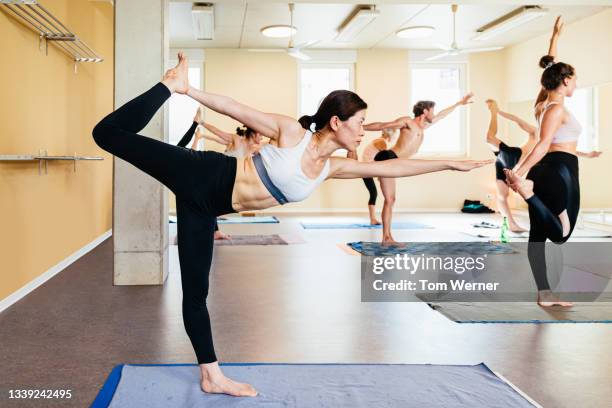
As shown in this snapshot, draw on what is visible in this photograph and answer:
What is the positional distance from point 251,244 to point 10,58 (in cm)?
316

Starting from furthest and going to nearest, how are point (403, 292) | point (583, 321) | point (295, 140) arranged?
point (403, 292) → point (583, 321) → point (295, 140)

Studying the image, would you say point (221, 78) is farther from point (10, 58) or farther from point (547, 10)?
point (10, 58)

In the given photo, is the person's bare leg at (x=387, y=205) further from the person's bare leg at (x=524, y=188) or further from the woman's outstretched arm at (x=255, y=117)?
the woman's outstretched arm at (x=255, y=117)

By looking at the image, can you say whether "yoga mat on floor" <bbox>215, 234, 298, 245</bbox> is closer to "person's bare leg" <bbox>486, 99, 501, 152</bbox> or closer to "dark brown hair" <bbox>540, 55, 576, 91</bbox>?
"person's bare leg" <bbox>486, 99, 501, 152</bbox>

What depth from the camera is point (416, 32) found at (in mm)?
8812

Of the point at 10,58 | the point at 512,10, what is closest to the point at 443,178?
the point at 512,10

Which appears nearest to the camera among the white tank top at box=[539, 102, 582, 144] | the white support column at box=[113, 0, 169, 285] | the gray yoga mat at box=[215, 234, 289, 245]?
the white tank top at box=[539, 102, 582, 144]

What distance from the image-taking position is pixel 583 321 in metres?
3.05

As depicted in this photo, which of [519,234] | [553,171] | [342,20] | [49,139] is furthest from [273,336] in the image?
[342,20]

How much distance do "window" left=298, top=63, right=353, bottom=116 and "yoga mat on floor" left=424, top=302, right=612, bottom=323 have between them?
7.34m

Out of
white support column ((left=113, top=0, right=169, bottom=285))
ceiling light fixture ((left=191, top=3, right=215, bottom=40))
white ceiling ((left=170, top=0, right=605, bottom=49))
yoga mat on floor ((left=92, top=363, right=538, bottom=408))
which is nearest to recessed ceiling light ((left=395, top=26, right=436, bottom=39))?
white ceiling ((left=170, top=0, right=605, bottom=49))

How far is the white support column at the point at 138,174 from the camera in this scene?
154 inches

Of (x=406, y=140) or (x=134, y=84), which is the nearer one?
(x=134, y=84)

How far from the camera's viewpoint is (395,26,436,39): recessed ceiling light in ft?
28.4
